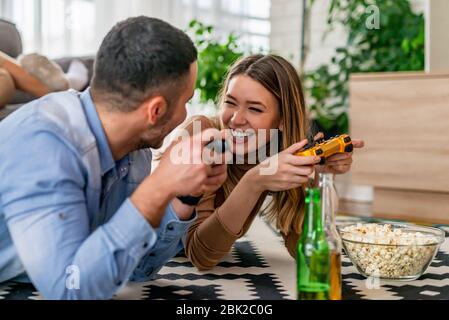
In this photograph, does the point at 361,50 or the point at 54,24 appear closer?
the point at 54,24

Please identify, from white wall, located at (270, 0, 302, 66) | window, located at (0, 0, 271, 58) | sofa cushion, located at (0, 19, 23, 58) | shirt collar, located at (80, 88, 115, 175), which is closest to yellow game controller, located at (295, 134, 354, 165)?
shirt collar, located at (80, 88, 115, 175)

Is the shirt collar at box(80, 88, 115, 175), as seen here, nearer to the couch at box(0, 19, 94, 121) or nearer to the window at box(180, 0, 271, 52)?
the couch at box(0, 19, 94, 121)

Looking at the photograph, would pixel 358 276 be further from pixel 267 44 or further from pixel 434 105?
pixel 267 44

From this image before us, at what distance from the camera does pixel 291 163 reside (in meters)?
1.34

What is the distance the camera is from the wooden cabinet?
2807mm

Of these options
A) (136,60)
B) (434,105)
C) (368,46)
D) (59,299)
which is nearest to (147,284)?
(59,299)

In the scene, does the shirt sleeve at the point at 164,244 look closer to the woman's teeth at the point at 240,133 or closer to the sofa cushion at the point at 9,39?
the woman's teeth at the point at 240,133

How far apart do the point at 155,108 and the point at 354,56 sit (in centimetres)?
263

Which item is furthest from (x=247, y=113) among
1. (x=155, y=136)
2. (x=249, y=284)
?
(x=155, y=136)

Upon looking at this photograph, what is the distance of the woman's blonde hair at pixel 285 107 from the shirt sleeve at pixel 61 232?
0.72m

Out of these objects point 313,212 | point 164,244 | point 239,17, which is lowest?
point 164,244

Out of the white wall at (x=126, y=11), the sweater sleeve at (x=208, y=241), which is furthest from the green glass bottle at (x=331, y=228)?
the white wall at (x=126, y=11)

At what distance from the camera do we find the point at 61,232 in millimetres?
978

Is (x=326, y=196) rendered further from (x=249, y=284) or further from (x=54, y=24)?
(x=54, y=24)
